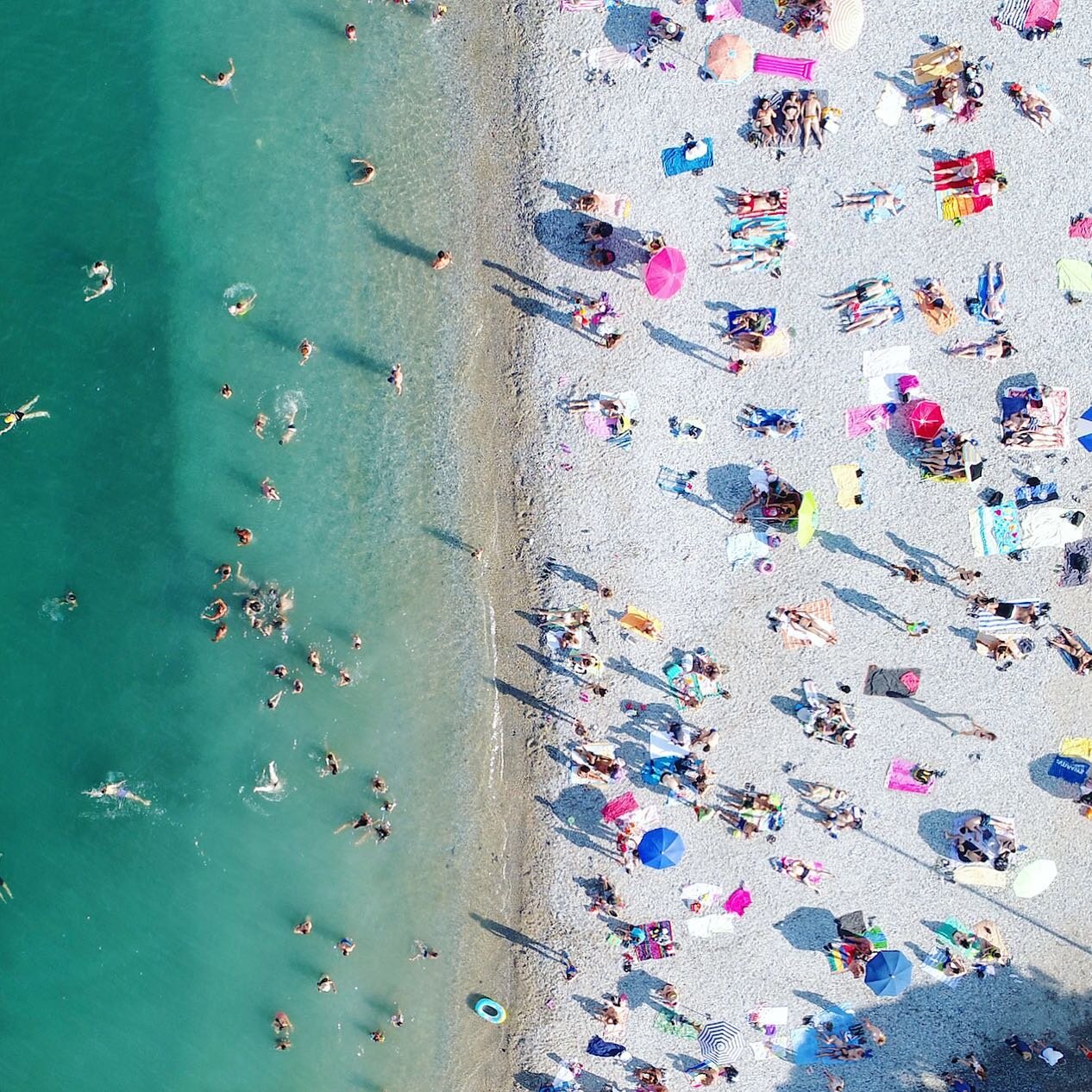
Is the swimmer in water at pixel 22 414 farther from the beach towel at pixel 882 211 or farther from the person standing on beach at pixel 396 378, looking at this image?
the beach towel at pixel 882 211

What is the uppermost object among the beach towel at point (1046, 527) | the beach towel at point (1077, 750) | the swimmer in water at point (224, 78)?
the swimmer in water at point (224, 78)

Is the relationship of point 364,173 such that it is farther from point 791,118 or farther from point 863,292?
point 863,292

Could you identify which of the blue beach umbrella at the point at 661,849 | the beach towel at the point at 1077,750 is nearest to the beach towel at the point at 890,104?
the beach towel at the point at 1077,750

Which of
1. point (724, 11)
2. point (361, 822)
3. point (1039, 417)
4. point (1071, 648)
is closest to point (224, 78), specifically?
point (724, 11)

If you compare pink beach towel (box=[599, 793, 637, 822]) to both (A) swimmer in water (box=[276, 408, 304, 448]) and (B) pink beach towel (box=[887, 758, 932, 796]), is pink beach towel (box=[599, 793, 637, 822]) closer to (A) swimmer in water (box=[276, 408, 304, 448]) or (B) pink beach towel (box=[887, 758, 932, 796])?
(B) pink beach towel (box=[887, 758, 932, 796])

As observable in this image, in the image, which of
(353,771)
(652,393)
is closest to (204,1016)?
(353,771)

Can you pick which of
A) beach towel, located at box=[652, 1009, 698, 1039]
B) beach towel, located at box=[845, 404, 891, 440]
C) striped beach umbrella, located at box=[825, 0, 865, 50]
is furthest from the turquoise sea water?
beach towel, located at box=[845, 404, 891, 440]
